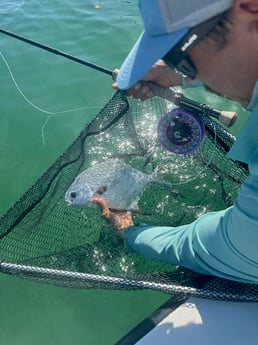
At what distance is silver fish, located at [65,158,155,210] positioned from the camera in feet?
11.3

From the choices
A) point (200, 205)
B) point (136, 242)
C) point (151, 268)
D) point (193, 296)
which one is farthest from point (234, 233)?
point (200, 205)

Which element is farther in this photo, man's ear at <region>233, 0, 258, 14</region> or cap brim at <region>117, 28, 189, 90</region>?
cap brim at <region>117, 28, 189, 90</region>

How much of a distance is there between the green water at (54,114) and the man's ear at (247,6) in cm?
261

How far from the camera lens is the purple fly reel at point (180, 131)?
3.18 meters

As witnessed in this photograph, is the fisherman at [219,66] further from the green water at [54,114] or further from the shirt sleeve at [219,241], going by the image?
the green water at [54,114]

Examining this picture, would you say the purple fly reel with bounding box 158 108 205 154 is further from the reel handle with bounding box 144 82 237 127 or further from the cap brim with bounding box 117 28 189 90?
the cap brim with bounding box 117 28 189 90

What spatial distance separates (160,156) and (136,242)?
108 centimetres

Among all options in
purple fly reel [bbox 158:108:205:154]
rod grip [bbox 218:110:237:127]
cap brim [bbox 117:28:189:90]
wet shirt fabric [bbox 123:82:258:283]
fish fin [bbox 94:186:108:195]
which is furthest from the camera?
fish fin [bbox 94:186:108:195]

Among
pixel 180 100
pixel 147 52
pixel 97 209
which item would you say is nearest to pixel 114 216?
pixel 97 209

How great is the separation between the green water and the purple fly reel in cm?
125

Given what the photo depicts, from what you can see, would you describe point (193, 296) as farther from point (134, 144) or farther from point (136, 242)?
point (134, 144)

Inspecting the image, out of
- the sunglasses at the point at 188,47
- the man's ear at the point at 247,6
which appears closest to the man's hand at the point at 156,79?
the sunglasses at the point at 188,47

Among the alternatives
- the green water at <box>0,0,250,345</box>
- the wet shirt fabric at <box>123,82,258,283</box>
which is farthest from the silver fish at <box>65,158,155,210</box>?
the green water at <box>0,0,250,345</box>

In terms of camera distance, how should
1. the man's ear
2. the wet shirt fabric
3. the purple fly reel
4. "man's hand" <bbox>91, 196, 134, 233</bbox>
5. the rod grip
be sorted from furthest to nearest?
"man's hand" <bbox>91, 196, 134, 233</bbox> < the purple fly reel < the rod grip < the wet shirt fabric < the man's ear
